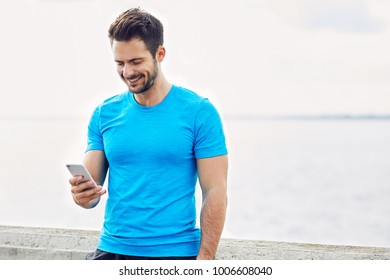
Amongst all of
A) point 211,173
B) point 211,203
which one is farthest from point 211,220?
A: point 211,173

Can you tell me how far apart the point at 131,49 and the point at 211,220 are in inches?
29.0

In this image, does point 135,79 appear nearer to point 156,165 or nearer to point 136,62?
A: point 136,62

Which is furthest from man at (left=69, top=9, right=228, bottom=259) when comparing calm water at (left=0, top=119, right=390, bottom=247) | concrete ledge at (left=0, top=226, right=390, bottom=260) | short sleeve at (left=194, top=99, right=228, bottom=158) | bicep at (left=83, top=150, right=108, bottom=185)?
calm water at (left=0, top=119, right=390, bottom=247)

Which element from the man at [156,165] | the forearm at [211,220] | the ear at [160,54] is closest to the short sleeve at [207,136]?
the man at [156,165]

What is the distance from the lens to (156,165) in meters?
2.44

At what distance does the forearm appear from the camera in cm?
244

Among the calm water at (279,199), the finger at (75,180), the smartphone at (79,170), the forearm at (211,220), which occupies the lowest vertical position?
the calm water at (279,199)

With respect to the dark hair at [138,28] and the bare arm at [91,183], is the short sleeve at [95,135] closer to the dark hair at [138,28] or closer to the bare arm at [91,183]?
the bare arm at [91,183]

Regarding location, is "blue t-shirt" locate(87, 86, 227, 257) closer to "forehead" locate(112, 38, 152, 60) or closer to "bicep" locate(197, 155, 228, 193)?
"bicep" locate(197, 155, 228, 193)

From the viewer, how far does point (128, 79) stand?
2.41 meters

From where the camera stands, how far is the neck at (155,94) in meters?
2.51

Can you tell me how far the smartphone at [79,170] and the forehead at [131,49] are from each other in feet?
1.47
